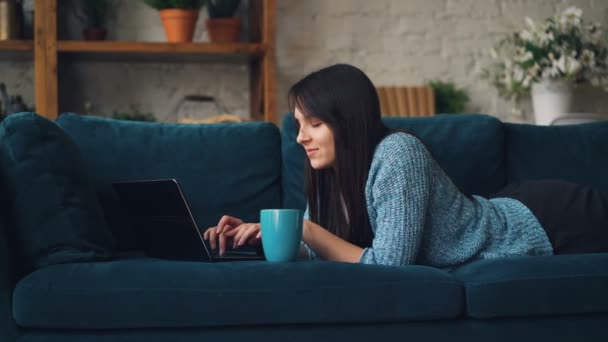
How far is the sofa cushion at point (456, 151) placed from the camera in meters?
2.39

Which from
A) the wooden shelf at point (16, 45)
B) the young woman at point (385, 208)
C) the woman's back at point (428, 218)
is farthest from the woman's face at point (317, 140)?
the wooden shelf at point (16, 45)

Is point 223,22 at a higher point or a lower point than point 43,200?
higher

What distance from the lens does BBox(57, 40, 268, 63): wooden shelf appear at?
11.1 ft

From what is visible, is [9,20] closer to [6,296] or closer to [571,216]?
[6,296]

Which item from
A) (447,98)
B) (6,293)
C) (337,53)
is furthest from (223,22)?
(6,293)

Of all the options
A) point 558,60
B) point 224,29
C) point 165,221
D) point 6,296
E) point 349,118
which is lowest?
point 6,296

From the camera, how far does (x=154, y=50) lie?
3443 mm

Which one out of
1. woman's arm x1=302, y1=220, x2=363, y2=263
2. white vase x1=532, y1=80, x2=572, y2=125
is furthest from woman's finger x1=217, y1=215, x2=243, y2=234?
white vase x1=532, y1=80, x2=572, y2=125

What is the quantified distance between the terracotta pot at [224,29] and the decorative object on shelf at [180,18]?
0.26 ft

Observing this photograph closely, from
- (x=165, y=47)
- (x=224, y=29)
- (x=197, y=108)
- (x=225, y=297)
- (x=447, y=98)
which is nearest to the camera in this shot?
(x=225, y=297)

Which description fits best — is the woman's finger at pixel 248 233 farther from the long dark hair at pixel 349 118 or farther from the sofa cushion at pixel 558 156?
the sofa cushion at pixel 558 156

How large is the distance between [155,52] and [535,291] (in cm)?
218

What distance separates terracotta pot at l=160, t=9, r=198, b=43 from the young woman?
1.59 meters

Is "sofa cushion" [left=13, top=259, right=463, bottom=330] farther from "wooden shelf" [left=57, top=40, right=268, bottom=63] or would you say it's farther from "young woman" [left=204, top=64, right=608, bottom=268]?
"wooden shelf" [left=57, top=40, right=268, bottom=63]
